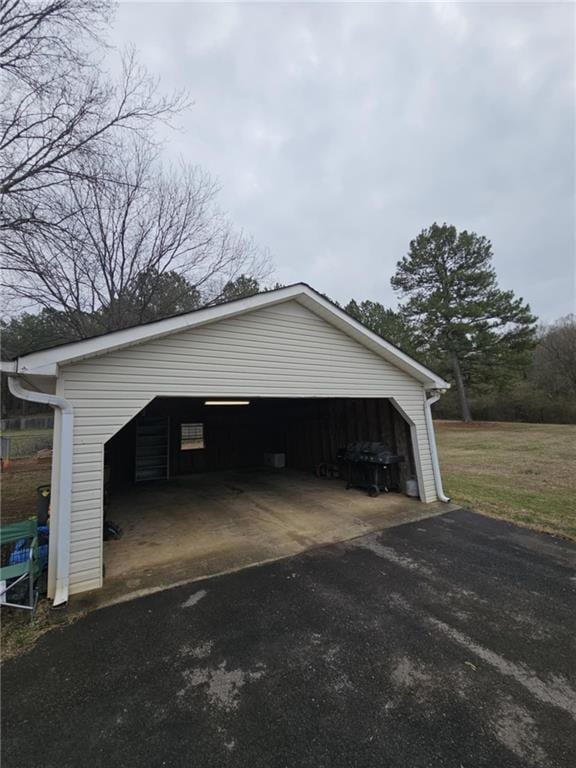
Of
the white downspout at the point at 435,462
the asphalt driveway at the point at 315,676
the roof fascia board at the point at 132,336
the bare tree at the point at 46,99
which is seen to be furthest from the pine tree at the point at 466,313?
the bare tree at the point at 46,99

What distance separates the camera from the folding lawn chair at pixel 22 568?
3.02 meters

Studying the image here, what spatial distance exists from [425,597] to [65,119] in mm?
9663

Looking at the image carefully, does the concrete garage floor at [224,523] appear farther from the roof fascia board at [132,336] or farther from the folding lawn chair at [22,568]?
the roof fascia board at [132,336]

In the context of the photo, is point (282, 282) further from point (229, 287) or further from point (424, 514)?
point (424, 514)

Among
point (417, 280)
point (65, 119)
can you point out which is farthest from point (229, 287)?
point (417, 280)

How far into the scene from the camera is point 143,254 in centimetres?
1210

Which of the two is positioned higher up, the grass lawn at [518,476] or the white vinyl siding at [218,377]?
the white vinyl siding at [218,377]

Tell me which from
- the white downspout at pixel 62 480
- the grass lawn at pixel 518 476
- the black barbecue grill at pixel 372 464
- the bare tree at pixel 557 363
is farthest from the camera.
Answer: the bare tree at pixel 557 363

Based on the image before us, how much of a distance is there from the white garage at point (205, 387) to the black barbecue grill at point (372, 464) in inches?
11.4

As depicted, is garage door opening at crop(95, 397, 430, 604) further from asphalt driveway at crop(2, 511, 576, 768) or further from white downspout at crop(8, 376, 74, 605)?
asphalt driveway at crop(2, 511, 576, 768)

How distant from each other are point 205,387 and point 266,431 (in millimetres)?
7958

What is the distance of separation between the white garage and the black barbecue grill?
0.29m

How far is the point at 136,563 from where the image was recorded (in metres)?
4.21

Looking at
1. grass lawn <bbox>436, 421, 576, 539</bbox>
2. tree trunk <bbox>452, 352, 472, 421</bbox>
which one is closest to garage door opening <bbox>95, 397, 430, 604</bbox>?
grass lawn <bbox>436, 421, 576, 539</bbox>
